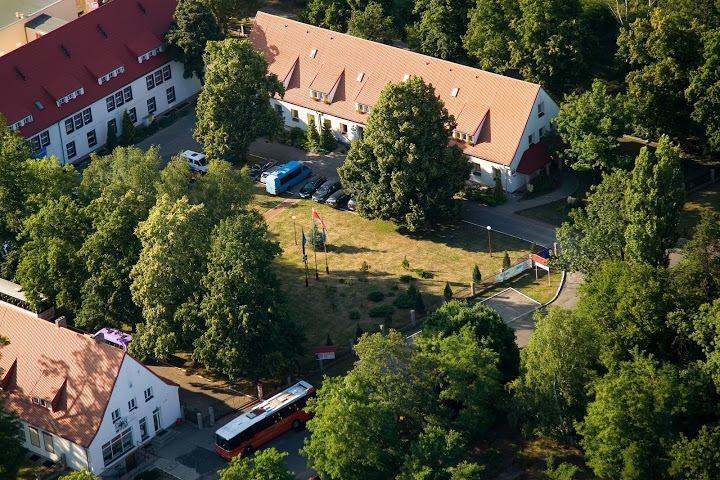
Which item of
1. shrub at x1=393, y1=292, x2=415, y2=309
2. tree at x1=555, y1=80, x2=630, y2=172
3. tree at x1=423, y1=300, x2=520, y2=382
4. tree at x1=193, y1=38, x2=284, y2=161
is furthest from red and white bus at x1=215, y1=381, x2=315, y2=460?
tree at x1=193, y1=38, x2=284, y2=161

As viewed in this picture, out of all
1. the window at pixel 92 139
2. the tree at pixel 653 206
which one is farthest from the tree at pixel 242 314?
the window at pixel 92 139

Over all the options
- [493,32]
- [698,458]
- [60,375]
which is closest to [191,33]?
[493,32]

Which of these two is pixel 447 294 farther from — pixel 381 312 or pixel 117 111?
pixel 117 111

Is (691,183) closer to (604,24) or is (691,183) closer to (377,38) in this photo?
(604,24)

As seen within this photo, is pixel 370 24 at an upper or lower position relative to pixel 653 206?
upper

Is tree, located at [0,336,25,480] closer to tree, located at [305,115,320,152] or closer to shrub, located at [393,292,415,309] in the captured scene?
shrub, located at [393,292,415,309]

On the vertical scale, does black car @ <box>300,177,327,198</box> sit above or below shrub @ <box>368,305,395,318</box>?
above

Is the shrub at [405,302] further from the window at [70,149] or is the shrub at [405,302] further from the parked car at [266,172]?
the window at [70,149]
